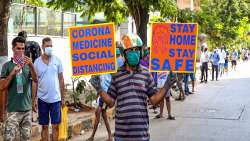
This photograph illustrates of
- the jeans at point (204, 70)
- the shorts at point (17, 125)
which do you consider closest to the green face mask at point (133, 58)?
the shorts at point (17, 125)

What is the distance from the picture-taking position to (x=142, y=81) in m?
4.60

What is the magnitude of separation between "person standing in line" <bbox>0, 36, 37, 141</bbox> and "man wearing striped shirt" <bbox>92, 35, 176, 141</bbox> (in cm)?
159

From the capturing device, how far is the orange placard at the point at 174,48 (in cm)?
593

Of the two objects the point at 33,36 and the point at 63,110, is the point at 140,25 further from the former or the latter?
the point at 63,110

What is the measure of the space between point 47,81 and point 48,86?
72mm

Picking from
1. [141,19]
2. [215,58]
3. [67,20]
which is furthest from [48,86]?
[215,58]

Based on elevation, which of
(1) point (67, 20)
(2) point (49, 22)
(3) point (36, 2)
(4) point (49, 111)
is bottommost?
(4) point (49, 111)

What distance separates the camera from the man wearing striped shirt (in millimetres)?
4539

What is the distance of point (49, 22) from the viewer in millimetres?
17719

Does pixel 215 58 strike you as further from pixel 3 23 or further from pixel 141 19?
pixel 3 23

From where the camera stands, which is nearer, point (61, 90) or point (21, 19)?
point (61, 90)

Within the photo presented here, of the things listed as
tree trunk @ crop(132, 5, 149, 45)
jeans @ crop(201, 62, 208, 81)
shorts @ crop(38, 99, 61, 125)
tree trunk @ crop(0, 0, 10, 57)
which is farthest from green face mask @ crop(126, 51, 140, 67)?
jeans @ crop(201, 62, 208, 81)

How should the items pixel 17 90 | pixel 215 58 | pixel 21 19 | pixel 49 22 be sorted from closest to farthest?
pixel 17 90
pixel 21 19
pixel 49 22
pixel 215 58

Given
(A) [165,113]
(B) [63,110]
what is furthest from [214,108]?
(B) [63,110]
